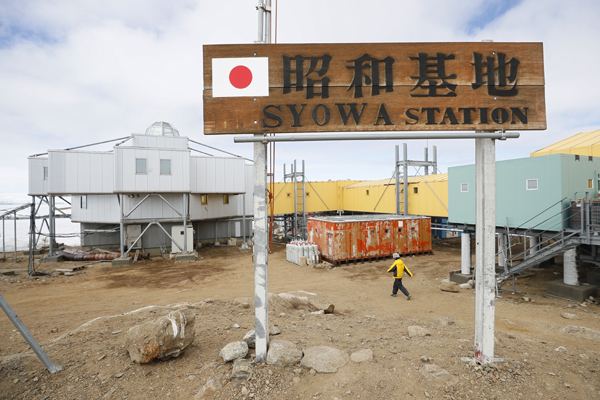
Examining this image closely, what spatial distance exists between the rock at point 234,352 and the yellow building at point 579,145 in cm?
2257

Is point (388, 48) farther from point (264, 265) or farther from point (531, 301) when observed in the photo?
point (531, 301)

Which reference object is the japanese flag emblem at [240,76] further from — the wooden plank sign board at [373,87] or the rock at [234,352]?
the rock at [234,352]

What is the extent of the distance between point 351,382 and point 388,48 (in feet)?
16.1

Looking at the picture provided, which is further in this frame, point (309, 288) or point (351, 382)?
point (309, 288)

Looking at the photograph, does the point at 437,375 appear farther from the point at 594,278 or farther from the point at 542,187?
the point at 594,278

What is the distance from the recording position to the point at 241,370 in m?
4.52

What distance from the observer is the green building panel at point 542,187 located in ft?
41.3

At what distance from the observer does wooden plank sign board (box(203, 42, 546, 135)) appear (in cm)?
472

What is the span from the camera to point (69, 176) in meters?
23.2

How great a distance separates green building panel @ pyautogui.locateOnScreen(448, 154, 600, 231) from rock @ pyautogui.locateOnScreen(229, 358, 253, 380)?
42.6ft

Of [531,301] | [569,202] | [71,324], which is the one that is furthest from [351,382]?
[569,202]

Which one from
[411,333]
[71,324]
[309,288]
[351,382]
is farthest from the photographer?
[309,288]

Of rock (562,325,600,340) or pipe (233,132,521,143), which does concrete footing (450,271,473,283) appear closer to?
rock (562,325,600,340)

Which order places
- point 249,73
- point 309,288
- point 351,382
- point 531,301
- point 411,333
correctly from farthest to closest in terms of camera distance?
point 309,288 < point 531,301 < point 411,333 < point 249,73 < point 351,382
